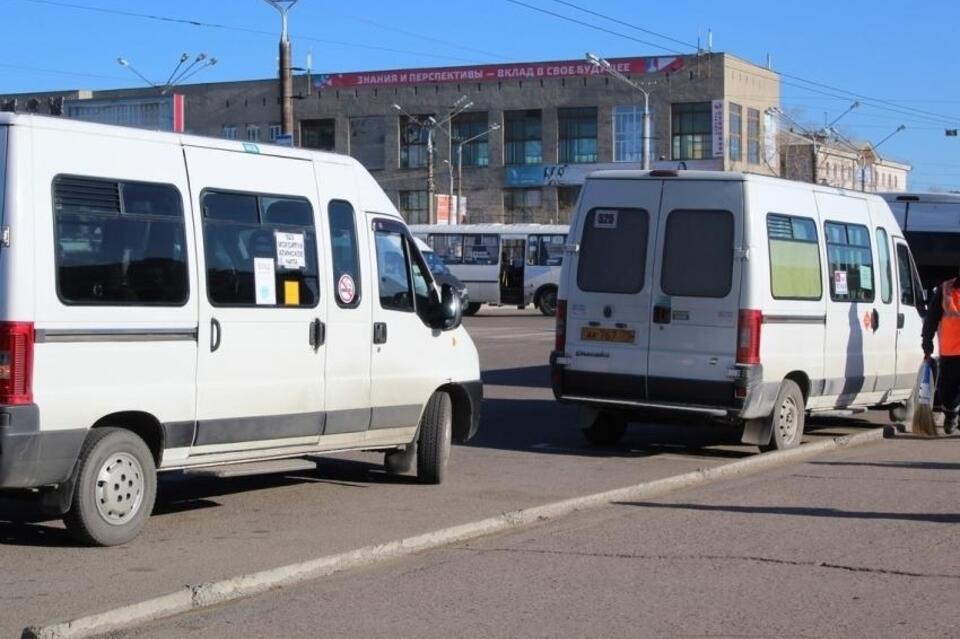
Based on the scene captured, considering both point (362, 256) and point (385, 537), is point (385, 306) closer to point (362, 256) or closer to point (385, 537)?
point (362, 256)

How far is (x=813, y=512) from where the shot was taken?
33.3 feet

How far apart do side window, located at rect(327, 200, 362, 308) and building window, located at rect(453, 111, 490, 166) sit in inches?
2542

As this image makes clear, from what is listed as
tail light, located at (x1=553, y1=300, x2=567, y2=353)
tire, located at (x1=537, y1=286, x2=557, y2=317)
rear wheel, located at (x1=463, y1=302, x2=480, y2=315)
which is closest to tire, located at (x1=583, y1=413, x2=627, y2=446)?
tail light, located at (x1=553, y1=300, x2=567, y2=353)

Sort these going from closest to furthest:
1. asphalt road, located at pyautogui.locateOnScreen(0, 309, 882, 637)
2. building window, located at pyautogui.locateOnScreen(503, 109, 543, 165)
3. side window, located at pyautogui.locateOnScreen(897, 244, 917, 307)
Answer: asphalt road, located at pyautogui.locateOnScreen(0, 309, 882, 637)
side window, located at pyautogui.locateOnScreen(897, 244, 917, 307)
building window, located at pyautogui.locateOnScreen(503, 109, 543, 165)

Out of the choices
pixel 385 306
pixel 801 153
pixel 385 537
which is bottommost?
pixel 385 537

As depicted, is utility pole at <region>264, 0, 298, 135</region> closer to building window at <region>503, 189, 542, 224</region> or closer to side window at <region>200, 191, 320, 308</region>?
side window at <region>200, 191, 320, 308</region>

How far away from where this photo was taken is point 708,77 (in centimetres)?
6875

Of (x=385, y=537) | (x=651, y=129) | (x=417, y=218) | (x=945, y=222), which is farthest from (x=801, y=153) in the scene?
(x=385, y=537)

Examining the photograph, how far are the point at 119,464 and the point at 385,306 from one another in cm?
286

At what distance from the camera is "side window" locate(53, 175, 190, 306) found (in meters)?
8.41

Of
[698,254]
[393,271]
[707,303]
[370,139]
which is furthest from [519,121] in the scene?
[393,271]

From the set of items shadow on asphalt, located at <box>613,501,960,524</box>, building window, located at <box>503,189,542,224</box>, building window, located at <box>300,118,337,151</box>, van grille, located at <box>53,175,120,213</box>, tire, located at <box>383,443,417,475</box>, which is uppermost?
building window, located at <box>300,118,337,151</box>

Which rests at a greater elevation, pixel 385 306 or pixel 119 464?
pixel 385 306

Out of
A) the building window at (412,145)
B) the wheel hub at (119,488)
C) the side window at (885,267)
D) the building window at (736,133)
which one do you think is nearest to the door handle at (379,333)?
the wheel hub at (119,488)
